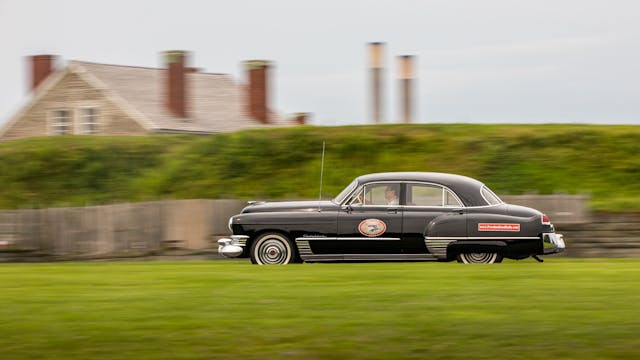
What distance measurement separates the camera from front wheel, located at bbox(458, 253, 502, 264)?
1711 cm

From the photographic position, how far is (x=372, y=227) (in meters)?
17.2

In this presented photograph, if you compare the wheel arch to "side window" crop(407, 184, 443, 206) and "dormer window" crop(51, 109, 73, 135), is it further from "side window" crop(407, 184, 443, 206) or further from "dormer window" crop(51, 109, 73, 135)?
"dormer window" crop(51, 109, 73, 135)

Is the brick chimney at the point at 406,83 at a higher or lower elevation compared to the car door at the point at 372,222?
higher

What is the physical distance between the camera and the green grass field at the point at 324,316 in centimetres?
852

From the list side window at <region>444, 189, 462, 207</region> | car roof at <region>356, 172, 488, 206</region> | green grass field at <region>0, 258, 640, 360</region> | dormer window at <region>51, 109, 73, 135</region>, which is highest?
dormer window at <region>51, 109, 73, 135</region>

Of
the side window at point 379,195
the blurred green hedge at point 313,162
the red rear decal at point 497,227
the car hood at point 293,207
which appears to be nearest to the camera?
the red rear decal at point 497,227

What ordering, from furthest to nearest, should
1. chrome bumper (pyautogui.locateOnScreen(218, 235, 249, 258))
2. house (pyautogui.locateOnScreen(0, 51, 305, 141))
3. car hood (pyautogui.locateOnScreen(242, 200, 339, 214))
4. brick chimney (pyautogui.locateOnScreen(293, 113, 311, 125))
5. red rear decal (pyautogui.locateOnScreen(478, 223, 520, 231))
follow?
brick chimney (pyautogui.locateOnScreen(293, 113, 311, 125)), house (pyautogui.locateOnScreen(0, 51, 305, 141)), chrome bumper (pyautogui.locateOnScreen(218, 235, 249, 258)), car hood (pyautogui.locateOnScreen(242, 200, 339, 214)), red rear decal (pyautogui.locateOnScreen(478, 223, 520, 231))

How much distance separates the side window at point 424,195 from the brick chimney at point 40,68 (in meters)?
32.2

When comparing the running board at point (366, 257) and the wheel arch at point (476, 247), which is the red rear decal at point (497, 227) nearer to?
the wheel arch at point (476, 247)

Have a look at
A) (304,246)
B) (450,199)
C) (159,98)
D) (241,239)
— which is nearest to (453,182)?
(450,199)

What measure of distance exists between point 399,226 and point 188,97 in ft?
93.8

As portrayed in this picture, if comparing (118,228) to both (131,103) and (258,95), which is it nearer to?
(131,103)

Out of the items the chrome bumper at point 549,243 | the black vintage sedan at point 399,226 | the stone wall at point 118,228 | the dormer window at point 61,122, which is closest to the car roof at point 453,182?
the black vintage sedan at point 399,226

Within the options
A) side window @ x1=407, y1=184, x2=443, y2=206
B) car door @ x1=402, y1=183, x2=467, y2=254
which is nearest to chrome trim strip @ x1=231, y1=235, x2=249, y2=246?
car door @ x1=402, y1=183, x2=467, y2=254
